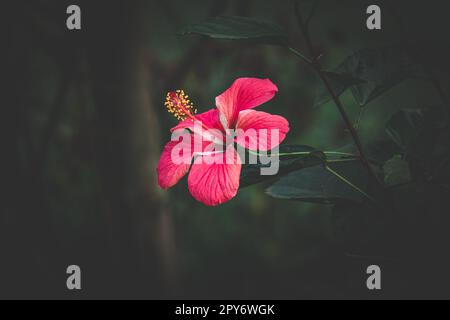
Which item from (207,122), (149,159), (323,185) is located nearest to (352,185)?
(323,185)

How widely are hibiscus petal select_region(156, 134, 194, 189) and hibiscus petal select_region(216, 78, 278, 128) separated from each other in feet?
0.12

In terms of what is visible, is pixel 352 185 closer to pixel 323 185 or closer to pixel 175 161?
pixel 323 185

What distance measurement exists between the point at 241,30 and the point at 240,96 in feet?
0.23

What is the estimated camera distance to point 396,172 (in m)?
0.47

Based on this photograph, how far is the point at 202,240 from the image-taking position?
2219mm

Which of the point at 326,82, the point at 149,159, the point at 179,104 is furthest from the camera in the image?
the point at 149,159

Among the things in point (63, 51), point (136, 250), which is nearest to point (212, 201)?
point (136, 250)

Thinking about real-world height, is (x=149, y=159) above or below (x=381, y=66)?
above

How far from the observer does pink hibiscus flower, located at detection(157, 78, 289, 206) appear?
43 cm

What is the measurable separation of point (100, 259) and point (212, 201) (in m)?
1.53

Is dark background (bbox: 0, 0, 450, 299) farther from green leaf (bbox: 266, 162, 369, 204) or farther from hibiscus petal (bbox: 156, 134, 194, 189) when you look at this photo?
hibiscus petal (bbox: 156, 134, 194, 189)

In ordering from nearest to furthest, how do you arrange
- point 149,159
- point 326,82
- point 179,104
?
point 326,82
point 179,104
point 149,159

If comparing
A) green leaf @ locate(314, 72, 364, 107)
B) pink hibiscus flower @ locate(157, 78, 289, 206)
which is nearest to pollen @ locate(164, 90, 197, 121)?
pink hibiscus flower @ locate(157, 78, 289, 206)

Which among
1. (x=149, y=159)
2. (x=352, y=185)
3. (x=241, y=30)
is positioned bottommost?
(x=352, y=185)
